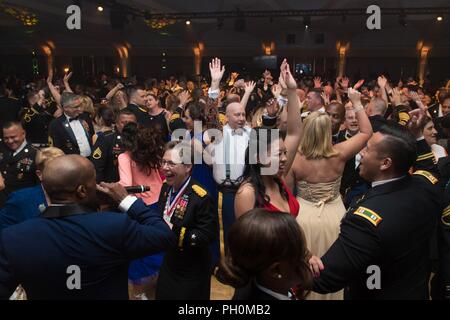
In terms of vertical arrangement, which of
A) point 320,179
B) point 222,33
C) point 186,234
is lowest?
point 186,234

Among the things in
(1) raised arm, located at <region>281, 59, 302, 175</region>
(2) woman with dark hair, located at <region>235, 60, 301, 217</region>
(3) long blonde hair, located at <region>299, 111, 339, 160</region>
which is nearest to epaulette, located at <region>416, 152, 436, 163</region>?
(3) long blonde hair, located at <region>299, 111, 339, 160</region>

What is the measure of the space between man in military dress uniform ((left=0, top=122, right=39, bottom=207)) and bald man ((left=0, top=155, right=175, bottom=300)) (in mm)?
1946

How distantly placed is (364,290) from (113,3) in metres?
11.2

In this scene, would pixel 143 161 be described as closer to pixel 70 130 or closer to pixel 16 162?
pixel 16 162

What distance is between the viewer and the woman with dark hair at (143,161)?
2744 millimetres

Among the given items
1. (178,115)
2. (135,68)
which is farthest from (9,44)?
(178,115)

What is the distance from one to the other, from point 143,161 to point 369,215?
169cm

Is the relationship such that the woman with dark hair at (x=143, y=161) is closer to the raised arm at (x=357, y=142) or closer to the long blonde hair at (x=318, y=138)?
the long blonde hair at (x=318, y=138)

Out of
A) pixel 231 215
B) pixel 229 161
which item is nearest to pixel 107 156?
pixel 229 161

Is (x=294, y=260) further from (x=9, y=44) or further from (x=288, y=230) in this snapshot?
(x=9, y=44)

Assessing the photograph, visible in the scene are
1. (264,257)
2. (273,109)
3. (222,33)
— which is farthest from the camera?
(222,33)

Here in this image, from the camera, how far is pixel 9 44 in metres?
18.6

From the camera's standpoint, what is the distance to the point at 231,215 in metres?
3.23

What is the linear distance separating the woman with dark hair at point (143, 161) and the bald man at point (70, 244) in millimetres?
1254
